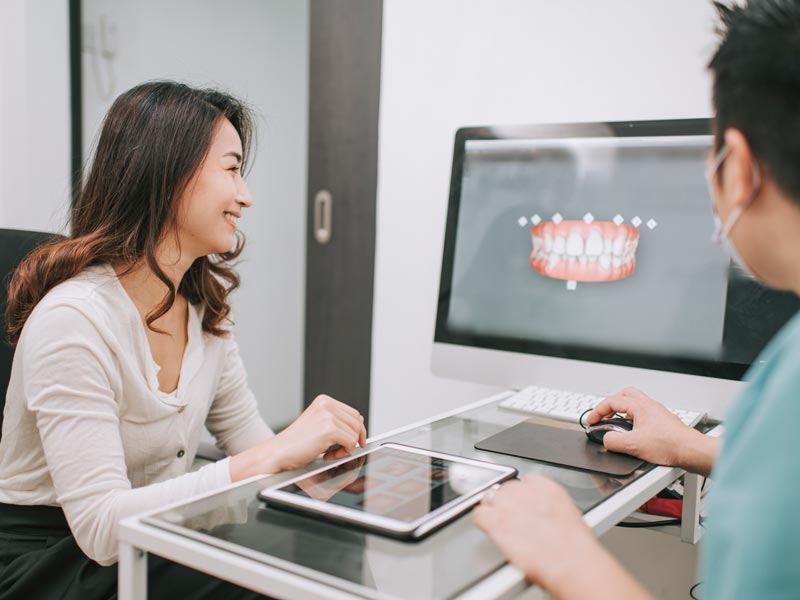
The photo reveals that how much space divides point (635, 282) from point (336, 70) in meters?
1.05

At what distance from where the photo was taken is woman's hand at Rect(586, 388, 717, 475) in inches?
39.7

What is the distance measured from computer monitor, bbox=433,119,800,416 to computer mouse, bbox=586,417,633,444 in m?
0.21

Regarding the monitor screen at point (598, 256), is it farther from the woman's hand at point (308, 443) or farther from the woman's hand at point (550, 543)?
the woman's hand at point (550, 543)

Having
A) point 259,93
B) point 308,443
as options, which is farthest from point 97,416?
→ point 259,93

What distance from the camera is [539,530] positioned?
685 millimetres

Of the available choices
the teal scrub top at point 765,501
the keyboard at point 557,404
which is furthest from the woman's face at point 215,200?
the teal scrub top at point 765,501

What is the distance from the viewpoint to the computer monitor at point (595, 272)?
4.17 feet

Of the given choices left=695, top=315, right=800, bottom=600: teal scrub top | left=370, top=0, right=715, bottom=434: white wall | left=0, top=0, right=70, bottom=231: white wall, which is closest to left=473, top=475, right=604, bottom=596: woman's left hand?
left=695, top=315, right=800, bottom=600: teal scrub top

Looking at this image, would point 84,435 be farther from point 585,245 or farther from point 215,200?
point 585,245

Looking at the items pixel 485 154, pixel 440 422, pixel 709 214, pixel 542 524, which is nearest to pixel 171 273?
pixel 440 422

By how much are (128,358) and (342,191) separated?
3.40ft

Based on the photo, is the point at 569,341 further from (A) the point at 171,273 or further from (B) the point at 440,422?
(A) the point at 171,273

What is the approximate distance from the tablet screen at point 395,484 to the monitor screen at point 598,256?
1.69 ft

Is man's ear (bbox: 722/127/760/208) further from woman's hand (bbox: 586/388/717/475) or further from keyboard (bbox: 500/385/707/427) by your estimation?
keyboard (bbox: 500/385/707/427)
